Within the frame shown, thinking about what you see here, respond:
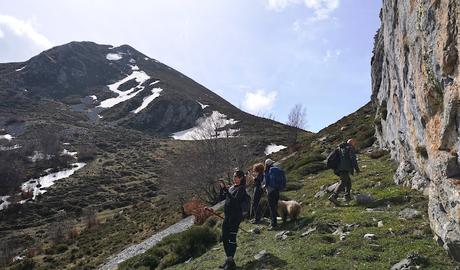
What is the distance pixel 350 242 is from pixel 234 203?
3.12 metres

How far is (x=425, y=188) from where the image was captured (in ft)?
45.1

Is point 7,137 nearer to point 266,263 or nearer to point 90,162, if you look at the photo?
point 90,162

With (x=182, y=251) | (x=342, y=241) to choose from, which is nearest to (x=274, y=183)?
(x=342, y=241)

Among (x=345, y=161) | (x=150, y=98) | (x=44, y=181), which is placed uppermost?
(x=150, y=98)

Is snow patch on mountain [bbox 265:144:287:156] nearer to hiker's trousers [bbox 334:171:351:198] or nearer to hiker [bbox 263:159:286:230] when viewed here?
hiker's trousers [bbox 334:171:351:198]

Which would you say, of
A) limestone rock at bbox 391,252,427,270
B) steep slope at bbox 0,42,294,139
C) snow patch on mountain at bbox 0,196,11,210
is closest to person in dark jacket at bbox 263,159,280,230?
limestone rock at bbox 391,252,427,270

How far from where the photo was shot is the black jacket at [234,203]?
10.9 m

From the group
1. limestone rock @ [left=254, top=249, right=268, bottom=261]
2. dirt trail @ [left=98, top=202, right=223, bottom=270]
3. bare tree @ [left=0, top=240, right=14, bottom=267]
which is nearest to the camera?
limestone rock @ [left=254, top=249, right=268, bottom=261]

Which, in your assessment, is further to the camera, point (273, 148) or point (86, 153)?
point (86, 153)

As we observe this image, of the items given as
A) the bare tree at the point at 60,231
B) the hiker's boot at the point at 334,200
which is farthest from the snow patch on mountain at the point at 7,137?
the hiker's boot at the point at 334,200

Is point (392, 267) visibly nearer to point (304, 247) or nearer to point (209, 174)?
point (304, 247)

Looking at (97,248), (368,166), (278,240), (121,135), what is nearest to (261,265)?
(278,240)

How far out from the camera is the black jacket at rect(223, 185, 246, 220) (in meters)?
10.9

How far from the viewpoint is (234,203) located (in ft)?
36.0
